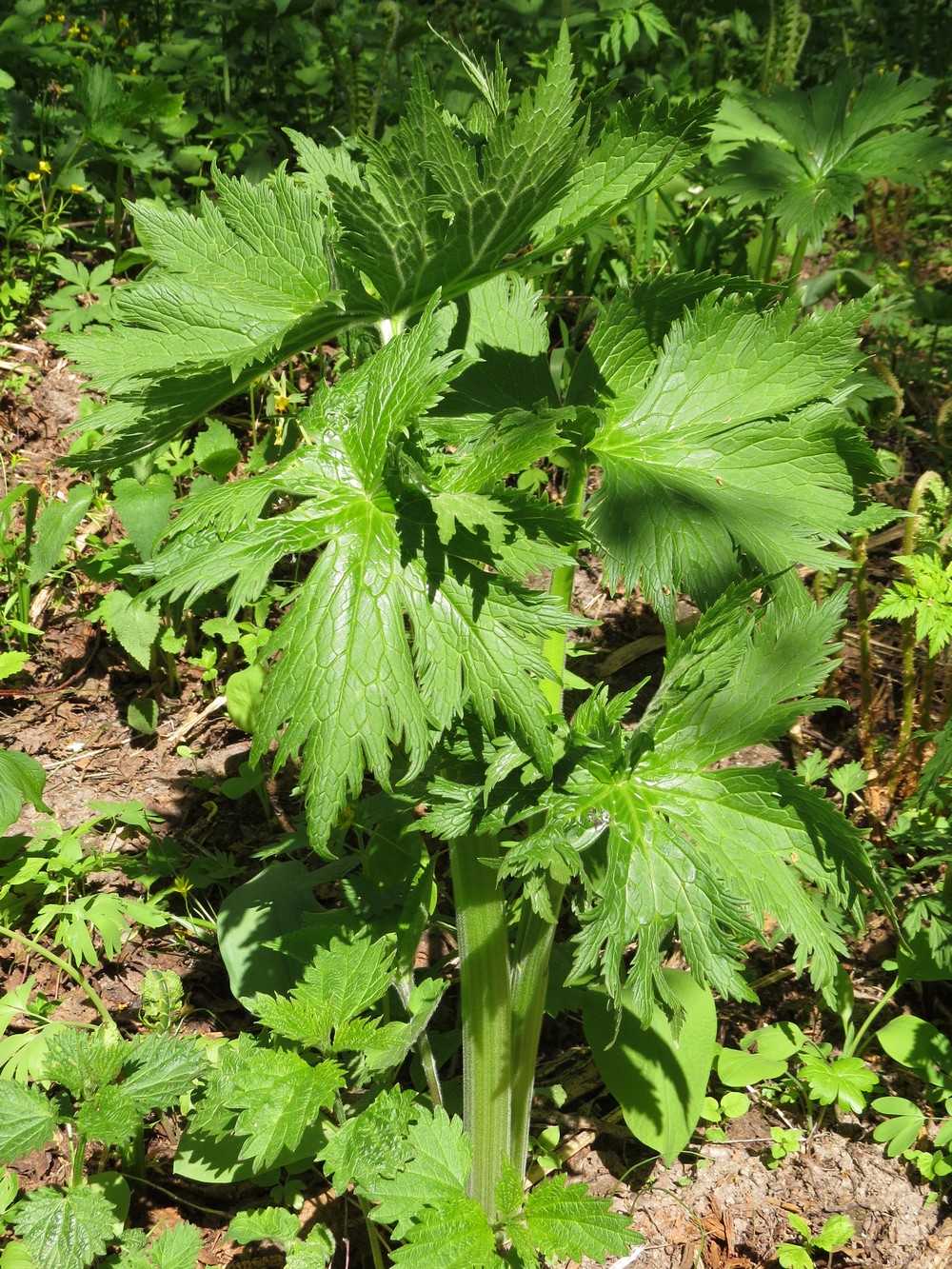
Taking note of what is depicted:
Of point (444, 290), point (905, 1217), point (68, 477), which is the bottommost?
point (905, 1217)

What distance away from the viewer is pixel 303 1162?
2039 millimetres

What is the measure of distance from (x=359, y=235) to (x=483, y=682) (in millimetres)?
602

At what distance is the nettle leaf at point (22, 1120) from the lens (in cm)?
176

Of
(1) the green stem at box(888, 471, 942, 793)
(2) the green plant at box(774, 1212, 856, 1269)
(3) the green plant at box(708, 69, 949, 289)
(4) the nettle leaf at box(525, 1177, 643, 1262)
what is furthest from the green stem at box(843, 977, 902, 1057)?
(3) the green plant at box(708, 69, 949, 289)

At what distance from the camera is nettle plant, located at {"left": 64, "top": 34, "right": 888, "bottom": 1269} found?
4.50 feet

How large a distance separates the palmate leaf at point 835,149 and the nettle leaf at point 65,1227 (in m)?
2.64

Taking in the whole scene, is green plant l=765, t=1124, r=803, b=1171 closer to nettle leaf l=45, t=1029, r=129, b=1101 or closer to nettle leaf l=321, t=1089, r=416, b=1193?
nettle leaf l=321, t=1089, r=416, b=1193

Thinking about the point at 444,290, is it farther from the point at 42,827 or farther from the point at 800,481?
the point at 42,827

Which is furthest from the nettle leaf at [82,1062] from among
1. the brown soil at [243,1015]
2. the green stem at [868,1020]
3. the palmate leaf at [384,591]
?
the green stem at [868,1020]

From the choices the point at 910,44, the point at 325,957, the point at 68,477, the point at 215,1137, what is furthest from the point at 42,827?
the point at 910,44

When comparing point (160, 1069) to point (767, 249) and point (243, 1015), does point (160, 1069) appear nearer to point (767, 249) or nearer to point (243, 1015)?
point (243, 1015)

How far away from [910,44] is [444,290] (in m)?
4.65

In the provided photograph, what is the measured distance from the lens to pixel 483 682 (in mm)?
1364

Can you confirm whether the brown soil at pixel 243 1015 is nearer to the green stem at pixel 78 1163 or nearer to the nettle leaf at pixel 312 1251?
the nettle leaf at pixel 312 1251
